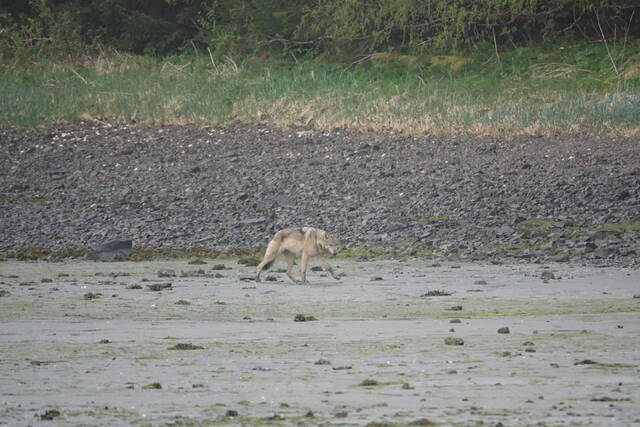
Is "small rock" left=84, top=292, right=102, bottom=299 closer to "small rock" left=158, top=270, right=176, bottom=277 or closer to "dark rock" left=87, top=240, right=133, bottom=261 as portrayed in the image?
"small rock" left=158, top=270, right=176, bottom=277

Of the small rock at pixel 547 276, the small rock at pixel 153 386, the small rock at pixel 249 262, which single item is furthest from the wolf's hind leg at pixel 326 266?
the small rock at pixel 153 386

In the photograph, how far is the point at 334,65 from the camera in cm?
3053

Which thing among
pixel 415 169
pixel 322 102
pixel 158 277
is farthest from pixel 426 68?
pixel 158 277

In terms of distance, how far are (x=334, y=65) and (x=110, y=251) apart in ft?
50.4

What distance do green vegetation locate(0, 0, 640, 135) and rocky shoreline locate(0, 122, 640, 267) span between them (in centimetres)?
134

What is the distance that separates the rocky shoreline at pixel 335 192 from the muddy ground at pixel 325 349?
2391 millimetres

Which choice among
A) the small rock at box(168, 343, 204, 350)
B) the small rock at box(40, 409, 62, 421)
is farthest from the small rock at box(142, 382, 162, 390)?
the small rock at box(168, 343, 204, 350)

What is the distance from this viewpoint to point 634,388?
6.52 meters

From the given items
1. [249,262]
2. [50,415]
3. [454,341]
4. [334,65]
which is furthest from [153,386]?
[334,65]

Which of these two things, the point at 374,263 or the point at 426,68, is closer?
the point at 374,263

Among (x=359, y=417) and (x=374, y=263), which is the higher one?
(x=359, y=417)

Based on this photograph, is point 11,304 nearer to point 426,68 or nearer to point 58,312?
point 58,312

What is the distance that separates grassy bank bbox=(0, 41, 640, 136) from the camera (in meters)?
23.5

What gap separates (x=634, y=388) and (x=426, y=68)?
76.6ft
